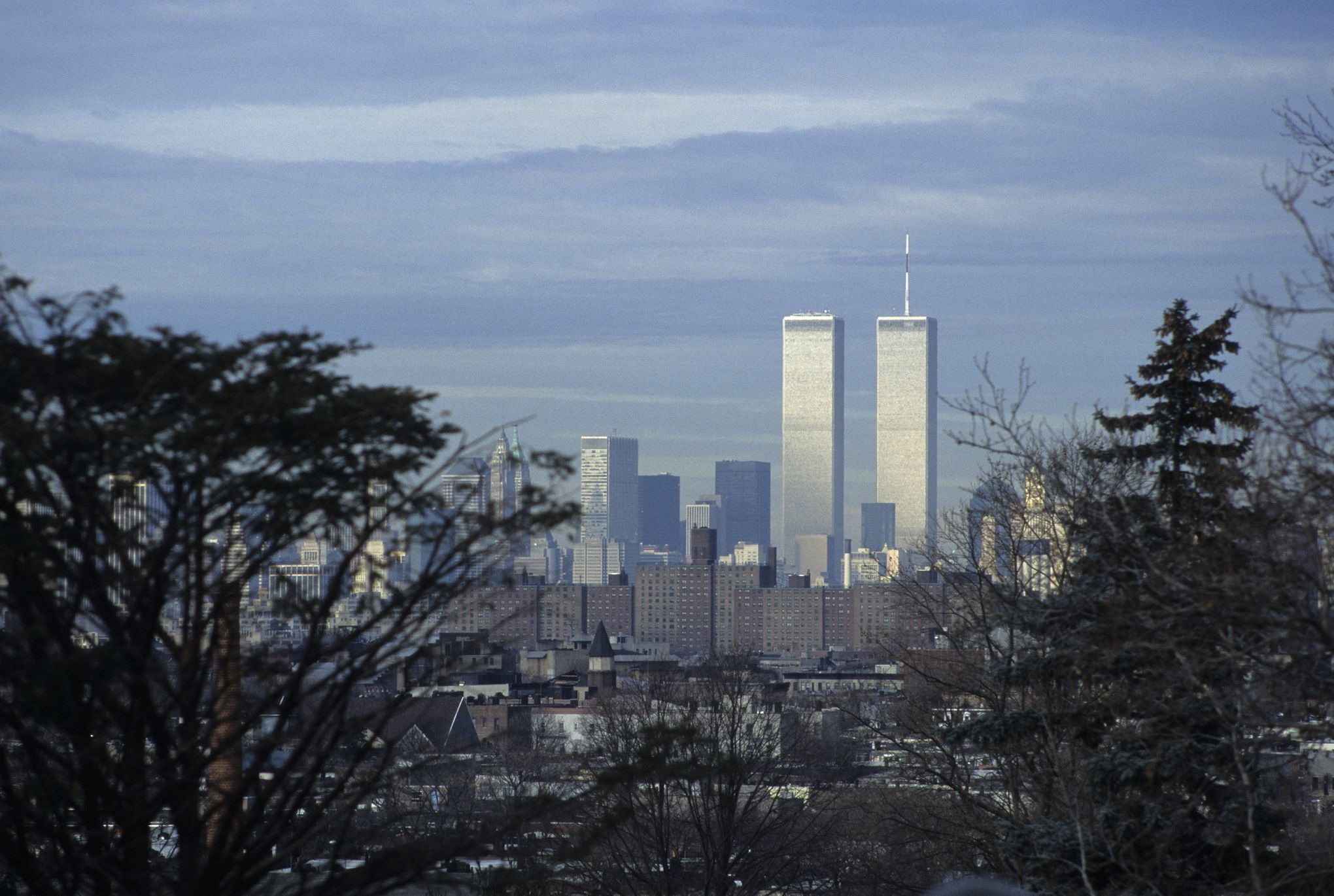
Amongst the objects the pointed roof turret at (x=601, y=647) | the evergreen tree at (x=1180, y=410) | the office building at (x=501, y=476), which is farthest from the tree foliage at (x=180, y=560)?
the pointed roof turret at (x=601, y=647)

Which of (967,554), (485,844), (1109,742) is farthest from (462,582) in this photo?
(967,554)

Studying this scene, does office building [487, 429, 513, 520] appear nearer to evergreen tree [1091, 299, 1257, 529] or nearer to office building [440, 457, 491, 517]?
office building [440, 457, 491, 517]

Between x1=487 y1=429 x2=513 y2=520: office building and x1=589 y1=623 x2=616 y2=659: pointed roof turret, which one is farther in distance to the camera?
x1=589 y1=623 x2=616 y2=659: pointed roof turret

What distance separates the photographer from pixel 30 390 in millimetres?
8180

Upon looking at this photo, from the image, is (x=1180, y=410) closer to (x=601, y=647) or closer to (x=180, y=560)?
(x=180, y=560)

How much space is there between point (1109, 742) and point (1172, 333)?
483cm

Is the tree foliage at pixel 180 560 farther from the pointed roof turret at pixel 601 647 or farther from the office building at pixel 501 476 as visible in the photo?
the pointed roof turret at pixel 601 647

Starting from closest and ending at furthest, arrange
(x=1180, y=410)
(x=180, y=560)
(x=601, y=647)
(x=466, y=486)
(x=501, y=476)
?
(x=180, y=560)
(x=466, y=486)
(x=501, y=476)
(x=1180, y=410)
(x=601, y=647)

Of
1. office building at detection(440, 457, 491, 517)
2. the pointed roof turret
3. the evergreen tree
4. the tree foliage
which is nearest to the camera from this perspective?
the tree foliage

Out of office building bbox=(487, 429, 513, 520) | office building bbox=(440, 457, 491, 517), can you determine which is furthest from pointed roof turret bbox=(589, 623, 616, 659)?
office building bbox=(440, 457, 491, 517)

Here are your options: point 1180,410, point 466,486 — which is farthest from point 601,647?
point 466,486

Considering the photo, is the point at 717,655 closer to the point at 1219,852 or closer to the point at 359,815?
the point at 359,815

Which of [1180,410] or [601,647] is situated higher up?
[1180,410]

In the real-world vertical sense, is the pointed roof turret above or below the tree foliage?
below
